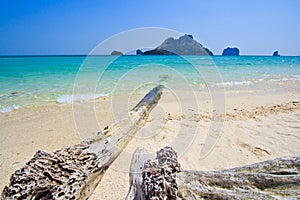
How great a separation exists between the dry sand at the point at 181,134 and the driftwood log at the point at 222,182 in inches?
38.3

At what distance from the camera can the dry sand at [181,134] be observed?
3.39 m

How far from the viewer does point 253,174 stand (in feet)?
6.81

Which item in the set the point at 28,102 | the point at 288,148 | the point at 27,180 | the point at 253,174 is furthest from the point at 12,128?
the point at 288,148

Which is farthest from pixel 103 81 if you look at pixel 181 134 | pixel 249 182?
pixel 249 182

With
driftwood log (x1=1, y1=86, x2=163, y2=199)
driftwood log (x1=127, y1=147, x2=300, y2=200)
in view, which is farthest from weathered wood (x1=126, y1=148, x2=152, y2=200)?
driftwood log (x1=1, y1=86, x2=163, y2=199)

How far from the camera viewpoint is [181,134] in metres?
4.55

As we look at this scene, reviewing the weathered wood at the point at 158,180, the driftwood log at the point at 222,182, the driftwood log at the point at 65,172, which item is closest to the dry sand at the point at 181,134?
the driftwood log at the point at 65,172

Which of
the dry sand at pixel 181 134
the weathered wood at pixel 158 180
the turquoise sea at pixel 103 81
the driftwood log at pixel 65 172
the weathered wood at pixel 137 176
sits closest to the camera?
the weathered wood at pixel 158 180

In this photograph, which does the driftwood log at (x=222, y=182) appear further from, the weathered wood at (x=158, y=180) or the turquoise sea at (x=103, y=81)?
the turquoise sea at (x=103, y=81)

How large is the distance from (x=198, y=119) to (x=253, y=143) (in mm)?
1663

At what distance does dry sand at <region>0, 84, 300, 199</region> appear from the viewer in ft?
11.1

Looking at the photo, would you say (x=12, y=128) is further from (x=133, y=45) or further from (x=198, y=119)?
(x=198, y=119)

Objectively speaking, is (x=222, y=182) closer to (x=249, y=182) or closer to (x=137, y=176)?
(x=249, y=182)

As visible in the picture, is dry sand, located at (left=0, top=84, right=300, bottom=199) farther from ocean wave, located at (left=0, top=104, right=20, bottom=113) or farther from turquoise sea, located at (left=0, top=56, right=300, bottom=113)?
Answer: turquoise sea, located at (left=0, top=56, right=300, bottom=113)
